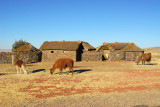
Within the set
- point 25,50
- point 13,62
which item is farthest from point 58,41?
point 13,62

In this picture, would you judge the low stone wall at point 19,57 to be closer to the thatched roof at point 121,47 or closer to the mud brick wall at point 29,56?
the mud brick wall at point 29,56

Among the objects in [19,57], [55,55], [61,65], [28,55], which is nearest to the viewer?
[61,65]

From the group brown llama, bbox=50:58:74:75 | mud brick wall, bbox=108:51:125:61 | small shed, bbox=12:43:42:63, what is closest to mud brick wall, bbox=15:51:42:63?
small shed, bbox=12:43:42:63

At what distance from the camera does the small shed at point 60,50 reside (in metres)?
35.3

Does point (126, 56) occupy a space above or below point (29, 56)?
above

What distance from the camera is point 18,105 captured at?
26.3 ft

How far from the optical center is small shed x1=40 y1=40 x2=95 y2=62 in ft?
116

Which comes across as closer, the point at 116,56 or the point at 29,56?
the point at 29,56

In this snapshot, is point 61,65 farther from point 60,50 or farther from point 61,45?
point 61,45

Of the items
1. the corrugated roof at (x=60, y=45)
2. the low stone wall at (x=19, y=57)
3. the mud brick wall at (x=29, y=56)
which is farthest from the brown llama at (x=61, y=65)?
the corrugated roof at (x=60, y=45)

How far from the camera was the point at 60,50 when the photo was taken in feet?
121

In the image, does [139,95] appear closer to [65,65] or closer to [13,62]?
[65,65]

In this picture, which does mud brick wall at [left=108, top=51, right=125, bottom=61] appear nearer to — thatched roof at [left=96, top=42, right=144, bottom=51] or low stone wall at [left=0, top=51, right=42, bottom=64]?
thatched roof at [left=96, top=42, right=144, bottom=51]

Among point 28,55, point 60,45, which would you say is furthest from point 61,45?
point 28,55
